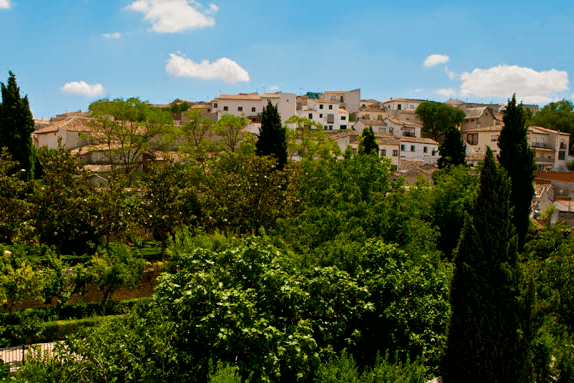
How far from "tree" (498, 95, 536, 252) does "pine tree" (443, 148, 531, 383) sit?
53.2 ft

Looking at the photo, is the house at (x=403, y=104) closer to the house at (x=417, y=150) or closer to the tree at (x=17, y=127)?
the house at (x=417, y=150)

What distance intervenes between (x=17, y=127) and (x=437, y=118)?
6234cm

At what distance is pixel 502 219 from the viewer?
10086 millimetres

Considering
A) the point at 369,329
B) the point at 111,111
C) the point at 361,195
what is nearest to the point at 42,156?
the point at 361,195

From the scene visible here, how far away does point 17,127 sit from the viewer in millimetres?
32531

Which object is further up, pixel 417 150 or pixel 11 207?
A: pixel 417 150

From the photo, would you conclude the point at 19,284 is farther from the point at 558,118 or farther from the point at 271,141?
the point at 558,118

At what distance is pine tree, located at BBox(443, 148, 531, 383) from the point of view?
9.75 m

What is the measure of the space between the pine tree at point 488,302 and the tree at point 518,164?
53.2 ft

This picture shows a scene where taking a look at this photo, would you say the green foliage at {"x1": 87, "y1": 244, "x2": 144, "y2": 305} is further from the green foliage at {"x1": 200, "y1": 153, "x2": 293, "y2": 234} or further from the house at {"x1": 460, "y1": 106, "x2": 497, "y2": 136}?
the house at {"x1": 460, "y1": 106, "x2": 497, "y2": 136}

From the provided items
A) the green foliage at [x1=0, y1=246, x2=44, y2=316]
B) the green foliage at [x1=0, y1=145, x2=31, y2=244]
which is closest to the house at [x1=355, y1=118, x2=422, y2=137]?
the green foliage at [x1=0, y1=145, x2=31, y2=244]

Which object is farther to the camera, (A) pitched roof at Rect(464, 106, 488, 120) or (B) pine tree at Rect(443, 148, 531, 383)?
(A) pitched roof at Rect(464, 106, 488, 120)

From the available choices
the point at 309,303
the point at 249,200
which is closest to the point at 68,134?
the point at 249,200

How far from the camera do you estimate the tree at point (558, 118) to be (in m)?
71.0
